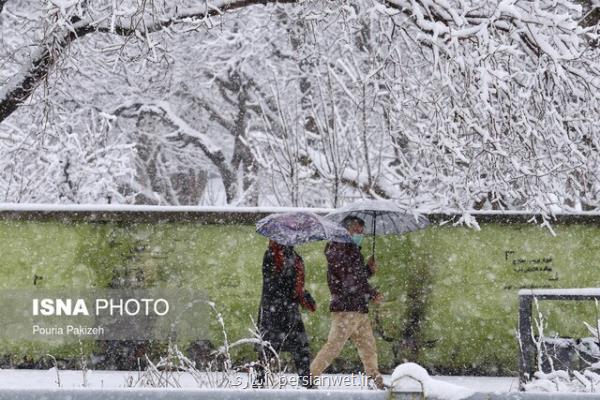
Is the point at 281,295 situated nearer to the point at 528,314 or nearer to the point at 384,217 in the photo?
the point at 384,217

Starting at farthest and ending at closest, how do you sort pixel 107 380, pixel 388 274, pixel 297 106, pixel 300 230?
pixel 297 106
pixel 388 274
pixel 107 380
pixel 300 230

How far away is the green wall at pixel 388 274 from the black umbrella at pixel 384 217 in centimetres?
96

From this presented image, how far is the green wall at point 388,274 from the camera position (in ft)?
31.0

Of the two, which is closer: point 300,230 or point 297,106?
point 300,230

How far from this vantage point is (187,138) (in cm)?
1973

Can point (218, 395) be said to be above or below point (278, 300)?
below

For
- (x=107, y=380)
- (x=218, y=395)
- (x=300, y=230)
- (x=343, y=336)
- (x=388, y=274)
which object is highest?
(x=300, y=230)

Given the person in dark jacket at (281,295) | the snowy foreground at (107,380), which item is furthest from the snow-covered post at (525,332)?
the snowy foreground at (107,380)

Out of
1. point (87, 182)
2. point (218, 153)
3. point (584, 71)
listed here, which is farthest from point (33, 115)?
point (584, 71)

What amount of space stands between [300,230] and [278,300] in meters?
0.62

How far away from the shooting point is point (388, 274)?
9555 mm

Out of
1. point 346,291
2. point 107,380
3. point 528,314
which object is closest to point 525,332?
point 528,314

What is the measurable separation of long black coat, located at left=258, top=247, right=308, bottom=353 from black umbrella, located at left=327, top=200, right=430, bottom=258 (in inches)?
41.6

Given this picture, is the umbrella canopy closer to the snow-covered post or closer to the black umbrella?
the black umbrella
